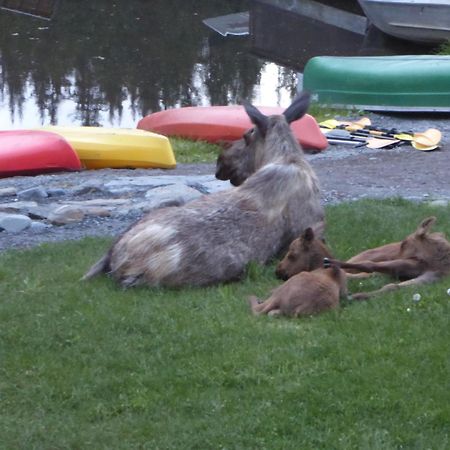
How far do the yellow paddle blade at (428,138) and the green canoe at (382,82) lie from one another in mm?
1843

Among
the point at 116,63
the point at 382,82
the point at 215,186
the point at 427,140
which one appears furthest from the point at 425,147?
the point at 116,63

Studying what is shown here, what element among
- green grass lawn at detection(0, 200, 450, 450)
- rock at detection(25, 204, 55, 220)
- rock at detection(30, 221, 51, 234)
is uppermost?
rock at detection(25, 204, 55, 220)

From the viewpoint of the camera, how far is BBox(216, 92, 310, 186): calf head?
8125mm

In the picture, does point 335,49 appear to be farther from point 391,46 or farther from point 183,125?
point 183,125

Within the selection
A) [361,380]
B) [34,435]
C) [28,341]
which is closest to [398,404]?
[361,380]

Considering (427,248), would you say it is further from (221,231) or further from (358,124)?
(358,124)

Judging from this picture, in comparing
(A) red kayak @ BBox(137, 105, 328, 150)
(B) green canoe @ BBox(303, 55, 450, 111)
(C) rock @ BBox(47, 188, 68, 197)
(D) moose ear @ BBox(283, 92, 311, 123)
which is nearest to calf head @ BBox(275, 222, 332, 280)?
(D) moose ear @ BBox(283, 92, 311, 123)

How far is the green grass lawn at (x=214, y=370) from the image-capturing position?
4.61 meters

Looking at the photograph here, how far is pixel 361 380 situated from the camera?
5.05 m

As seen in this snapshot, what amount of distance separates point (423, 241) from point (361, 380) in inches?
68.3

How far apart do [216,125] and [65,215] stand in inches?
181

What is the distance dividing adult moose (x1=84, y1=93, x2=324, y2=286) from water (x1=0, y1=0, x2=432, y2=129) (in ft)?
29.9

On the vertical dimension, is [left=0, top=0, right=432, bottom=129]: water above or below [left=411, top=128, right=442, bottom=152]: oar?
above

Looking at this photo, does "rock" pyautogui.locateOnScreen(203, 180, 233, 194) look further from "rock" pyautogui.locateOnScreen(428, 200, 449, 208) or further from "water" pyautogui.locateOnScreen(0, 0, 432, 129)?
"water" pyautogui.locateOnScreen(0, 0, 432, 129)
